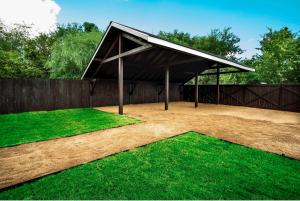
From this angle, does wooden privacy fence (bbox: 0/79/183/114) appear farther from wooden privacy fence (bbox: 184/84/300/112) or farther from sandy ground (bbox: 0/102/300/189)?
sandy ground (bbox: 0/102/300/189)

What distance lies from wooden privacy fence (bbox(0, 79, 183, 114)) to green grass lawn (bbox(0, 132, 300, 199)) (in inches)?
311

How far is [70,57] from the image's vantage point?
14617 mm

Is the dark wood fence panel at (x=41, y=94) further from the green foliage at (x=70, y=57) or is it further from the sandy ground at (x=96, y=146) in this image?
the sandy ground at (x=96, y=146)

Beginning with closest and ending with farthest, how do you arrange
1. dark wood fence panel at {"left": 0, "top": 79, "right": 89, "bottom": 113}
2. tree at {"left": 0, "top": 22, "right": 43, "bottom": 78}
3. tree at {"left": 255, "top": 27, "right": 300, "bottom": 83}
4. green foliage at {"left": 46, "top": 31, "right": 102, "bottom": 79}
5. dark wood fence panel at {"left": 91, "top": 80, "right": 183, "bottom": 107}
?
dark wood fence panel at {"left": 0, "top": 79, "right": 89, "bottom": 113} < dark wood fence panel at {"left": 91, "top": 80, "right": 183, "bottom": 107} < tree at {"left": 0, "top": 22, "right": 43, "bottom": 78} < green foliage at {"left": 46, "top": 31, "right": 102, "bottom": 79} < tree at {"left": 255, "top": 27, "right": 300, "bottom": 83}

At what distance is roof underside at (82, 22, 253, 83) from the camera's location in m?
7.20

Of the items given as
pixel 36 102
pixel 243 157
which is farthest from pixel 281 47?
pixel 36 102

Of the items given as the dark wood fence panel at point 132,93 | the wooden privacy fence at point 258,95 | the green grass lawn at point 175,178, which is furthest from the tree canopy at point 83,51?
the green grass lawn at point 175,178

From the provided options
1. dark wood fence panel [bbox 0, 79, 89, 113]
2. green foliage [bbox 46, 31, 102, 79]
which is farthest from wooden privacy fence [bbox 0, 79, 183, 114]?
→ green foliage [bbox 46, 31, 102, 79]

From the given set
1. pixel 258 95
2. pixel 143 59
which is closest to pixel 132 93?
pixel 143 59

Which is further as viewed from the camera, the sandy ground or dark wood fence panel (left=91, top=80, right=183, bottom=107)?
dark wood fence panel (left=91, top=80, right=183, bottom=107)

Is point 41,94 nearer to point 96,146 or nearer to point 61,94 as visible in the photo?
point 61,94

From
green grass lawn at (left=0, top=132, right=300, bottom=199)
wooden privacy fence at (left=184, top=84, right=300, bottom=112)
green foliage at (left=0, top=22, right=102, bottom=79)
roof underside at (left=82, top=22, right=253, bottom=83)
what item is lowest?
green grass lawn at (left=0, top=132, right=300, bottom=199)

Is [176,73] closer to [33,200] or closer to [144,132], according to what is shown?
[144,132]

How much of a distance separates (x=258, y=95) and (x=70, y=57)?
15.0 meters
